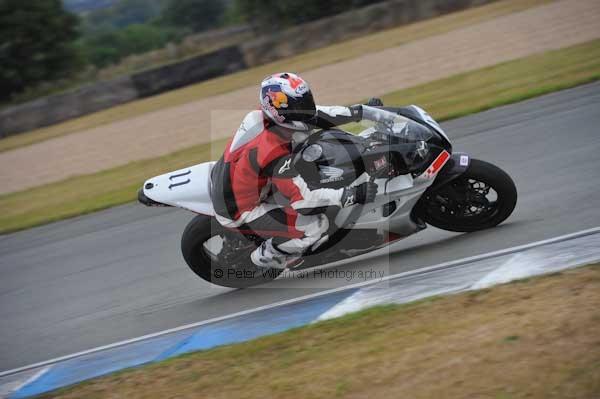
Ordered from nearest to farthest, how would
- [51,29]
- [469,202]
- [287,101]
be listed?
[287,101] → [469,202] → [51,29]

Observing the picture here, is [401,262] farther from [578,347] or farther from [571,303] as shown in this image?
[578,347]

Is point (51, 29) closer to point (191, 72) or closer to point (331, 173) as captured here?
point (191, 72)

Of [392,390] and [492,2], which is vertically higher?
[492,2]

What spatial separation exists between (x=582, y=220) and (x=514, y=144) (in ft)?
9.09

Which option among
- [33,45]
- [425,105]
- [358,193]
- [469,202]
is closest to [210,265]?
[358,193]

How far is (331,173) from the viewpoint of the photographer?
5727 millimetres

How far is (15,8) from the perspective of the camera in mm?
26422

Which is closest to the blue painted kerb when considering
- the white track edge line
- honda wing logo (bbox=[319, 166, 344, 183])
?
the white track edge line

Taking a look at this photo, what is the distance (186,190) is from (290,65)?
13844mm

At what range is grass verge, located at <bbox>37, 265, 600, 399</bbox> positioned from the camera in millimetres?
3680

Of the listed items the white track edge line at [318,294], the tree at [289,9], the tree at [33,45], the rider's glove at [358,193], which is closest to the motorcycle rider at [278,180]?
the rider's glove at [358,193]

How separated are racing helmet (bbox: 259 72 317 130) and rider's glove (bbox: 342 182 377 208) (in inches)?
23.5

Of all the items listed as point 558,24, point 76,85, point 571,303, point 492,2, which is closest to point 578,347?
point 571,303

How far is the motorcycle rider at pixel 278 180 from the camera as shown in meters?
5.52
